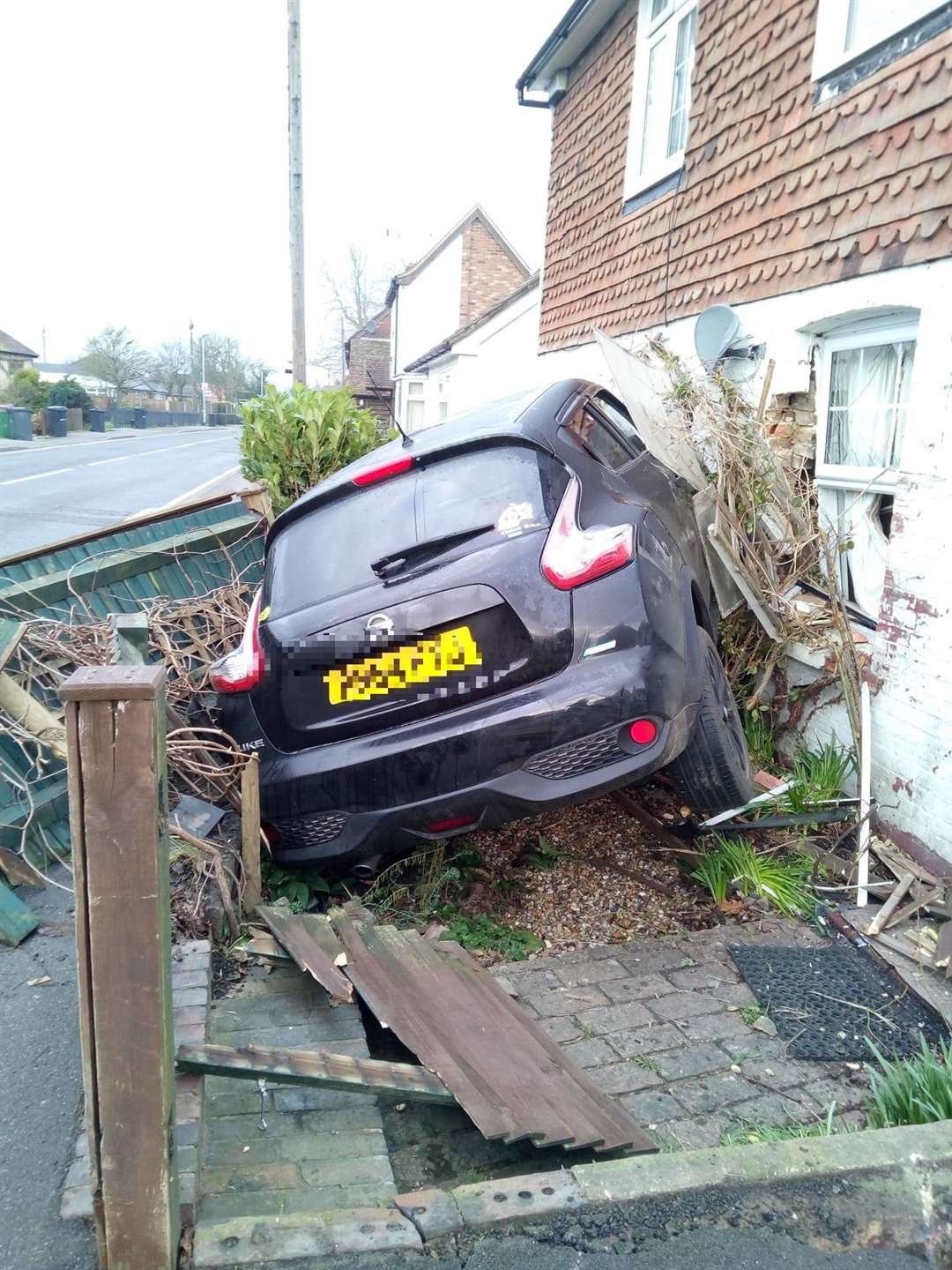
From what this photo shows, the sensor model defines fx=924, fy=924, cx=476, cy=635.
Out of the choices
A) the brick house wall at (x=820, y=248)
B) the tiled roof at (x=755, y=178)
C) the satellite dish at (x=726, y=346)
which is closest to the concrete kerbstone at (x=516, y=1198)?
the brick house wall at (x=820, y=248)

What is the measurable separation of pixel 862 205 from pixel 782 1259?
15.4 feet

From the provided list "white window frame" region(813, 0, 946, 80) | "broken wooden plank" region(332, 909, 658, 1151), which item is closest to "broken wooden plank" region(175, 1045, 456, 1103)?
"broken wooden plank" region(332, 909, 658, 1151)

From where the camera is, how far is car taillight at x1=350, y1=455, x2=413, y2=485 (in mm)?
3627

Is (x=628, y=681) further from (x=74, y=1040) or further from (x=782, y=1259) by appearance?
(x=74, y=1040)

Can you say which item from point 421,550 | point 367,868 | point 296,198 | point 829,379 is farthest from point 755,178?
point 296,198

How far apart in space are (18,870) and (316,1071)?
185 cm

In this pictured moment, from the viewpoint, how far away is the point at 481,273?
92.9ft

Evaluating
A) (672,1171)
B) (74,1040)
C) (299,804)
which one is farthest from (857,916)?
(74,1040)

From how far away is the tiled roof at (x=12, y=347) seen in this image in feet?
166

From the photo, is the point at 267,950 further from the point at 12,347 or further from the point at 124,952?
the point at 12,347

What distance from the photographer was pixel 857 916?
3604mm

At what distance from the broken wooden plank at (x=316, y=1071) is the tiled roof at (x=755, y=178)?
392 centimetres

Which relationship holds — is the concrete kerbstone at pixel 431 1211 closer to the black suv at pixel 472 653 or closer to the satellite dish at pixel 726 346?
the black suv at pixel 472 653

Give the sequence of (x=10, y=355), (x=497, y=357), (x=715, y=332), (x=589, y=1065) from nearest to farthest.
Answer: (x=589, y=1065) → (x=715, y=332) → (x=497, y=357) → (x=10, y=355)
